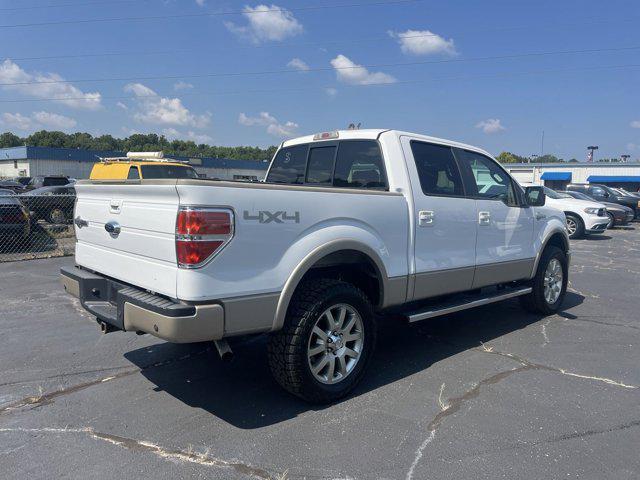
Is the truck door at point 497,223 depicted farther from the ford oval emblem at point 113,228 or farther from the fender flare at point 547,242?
the ford oval emblem at point 113,228

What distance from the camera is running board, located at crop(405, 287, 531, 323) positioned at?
4.47 meters

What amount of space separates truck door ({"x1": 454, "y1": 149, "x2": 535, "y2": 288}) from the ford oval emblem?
3336 mm

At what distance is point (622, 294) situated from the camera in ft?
25.7

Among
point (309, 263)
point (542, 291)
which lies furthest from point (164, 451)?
point (542, 291)

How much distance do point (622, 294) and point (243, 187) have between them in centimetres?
710

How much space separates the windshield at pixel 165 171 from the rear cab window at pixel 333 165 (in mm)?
8037

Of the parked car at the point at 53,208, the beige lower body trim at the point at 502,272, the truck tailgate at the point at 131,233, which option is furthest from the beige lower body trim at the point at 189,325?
the parked car at the point at 53,208

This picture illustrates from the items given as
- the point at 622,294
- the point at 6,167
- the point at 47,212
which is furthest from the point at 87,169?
the point at 622,294

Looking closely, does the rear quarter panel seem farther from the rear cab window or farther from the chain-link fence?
the chain-link fence

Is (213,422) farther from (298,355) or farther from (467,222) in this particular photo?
(467,222)

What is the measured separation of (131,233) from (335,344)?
1713 mm

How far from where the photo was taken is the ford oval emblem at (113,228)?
3700mm

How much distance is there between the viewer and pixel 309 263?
11.6 ft

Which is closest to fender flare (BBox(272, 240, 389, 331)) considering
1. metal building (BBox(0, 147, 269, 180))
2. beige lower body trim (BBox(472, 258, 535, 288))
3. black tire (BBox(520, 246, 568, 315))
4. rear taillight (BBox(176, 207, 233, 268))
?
rear taillight (BBox(176, 207, 233, 268))
